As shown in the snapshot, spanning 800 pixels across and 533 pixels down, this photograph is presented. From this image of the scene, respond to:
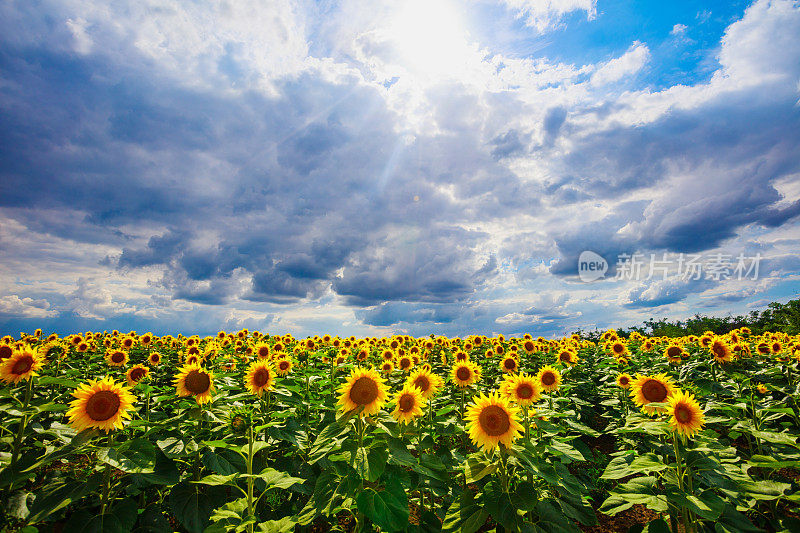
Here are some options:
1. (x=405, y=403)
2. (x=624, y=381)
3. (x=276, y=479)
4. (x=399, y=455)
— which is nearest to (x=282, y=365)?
(x=405, y=403)

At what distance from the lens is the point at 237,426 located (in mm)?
6344

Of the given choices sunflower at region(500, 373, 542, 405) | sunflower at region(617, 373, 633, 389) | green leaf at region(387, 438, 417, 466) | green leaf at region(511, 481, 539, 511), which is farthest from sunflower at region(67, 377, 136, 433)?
sunflower at region(617, 373, 633, 389)

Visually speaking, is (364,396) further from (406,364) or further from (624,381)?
(624,381)

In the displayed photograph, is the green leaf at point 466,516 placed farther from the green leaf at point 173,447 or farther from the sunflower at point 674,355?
the sunflower at point 674,355

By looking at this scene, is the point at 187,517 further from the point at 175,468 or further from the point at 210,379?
the point at 210,379

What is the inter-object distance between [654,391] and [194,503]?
6.63 meters

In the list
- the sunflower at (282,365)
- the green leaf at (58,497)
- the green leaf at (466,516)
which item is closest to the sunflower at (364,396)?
the green leaf at (466,516)

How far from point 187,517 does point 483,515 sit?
3551mm

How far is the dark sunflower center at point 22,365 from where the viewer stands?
564 cm

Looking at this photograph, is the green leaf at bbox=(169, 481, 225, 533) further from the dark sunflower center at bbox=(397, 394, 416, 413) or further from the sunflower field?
the dark sunflower center at bbox=(397, 394, 416, 413)

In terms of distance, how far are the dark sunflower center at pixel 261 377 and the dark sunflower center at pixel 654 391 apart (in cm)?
613

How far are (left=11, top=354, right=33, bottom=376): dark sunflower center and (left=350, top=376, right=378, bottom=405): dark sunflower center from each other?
17.5ft

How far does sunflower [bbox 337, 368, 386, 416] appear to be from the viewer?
14.0 ft

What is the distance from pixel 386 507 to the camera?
342 centimetres
